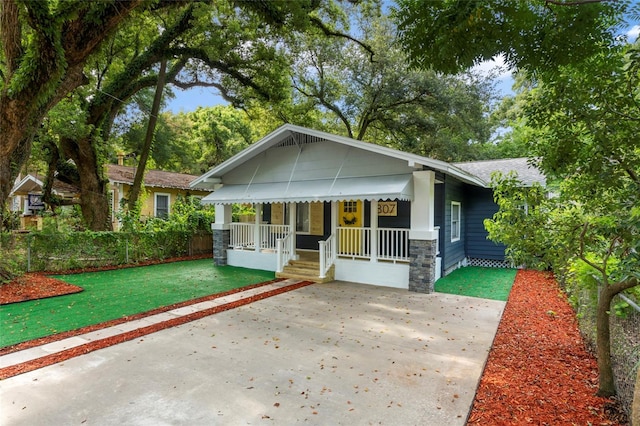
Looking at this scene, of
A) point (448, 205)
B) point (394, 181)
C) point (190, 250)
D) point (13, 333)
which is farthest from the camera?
point (190, 250)

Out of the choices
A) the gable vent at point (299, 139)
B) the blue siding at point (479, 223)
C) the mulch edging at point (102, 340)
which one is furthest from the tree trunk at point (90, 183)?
the blue siding at point (479, 223)

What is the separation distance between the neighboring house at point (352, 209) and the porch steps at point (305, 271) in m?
0.06

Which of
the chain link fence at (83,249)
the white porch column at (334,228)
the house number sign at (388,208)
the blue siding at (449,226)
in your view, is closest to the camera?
the chain link fence at (83,249)

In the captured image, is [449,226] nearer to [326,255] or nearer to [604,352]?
[326,255]

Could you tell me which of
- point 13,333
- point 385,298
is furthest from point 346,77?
point 13,333

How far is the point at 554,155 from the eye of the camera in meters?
3.18

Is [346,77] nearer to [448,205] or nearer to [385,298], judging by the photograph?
[448,205]

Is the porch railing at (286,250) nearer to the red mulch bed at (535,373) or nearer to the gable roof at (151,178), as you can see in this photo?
the red mulch bed at (535,373)

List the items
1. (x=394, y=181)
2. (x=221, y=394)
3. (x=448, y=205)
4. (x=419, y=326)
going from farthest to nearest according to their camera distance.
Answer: (x=448, y=205), (x=394, y=181), (x=419, y=326), (x=221, y=394)

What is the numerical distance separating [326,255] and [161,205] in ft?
45.4

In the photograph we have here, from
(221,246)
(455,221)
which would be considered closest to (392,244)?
(455,221)

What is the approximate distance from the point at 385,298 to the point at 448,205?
15.0 ft

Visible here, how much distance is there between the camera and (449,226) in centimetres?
1112

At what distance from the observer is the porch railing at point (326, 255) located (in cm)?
975
